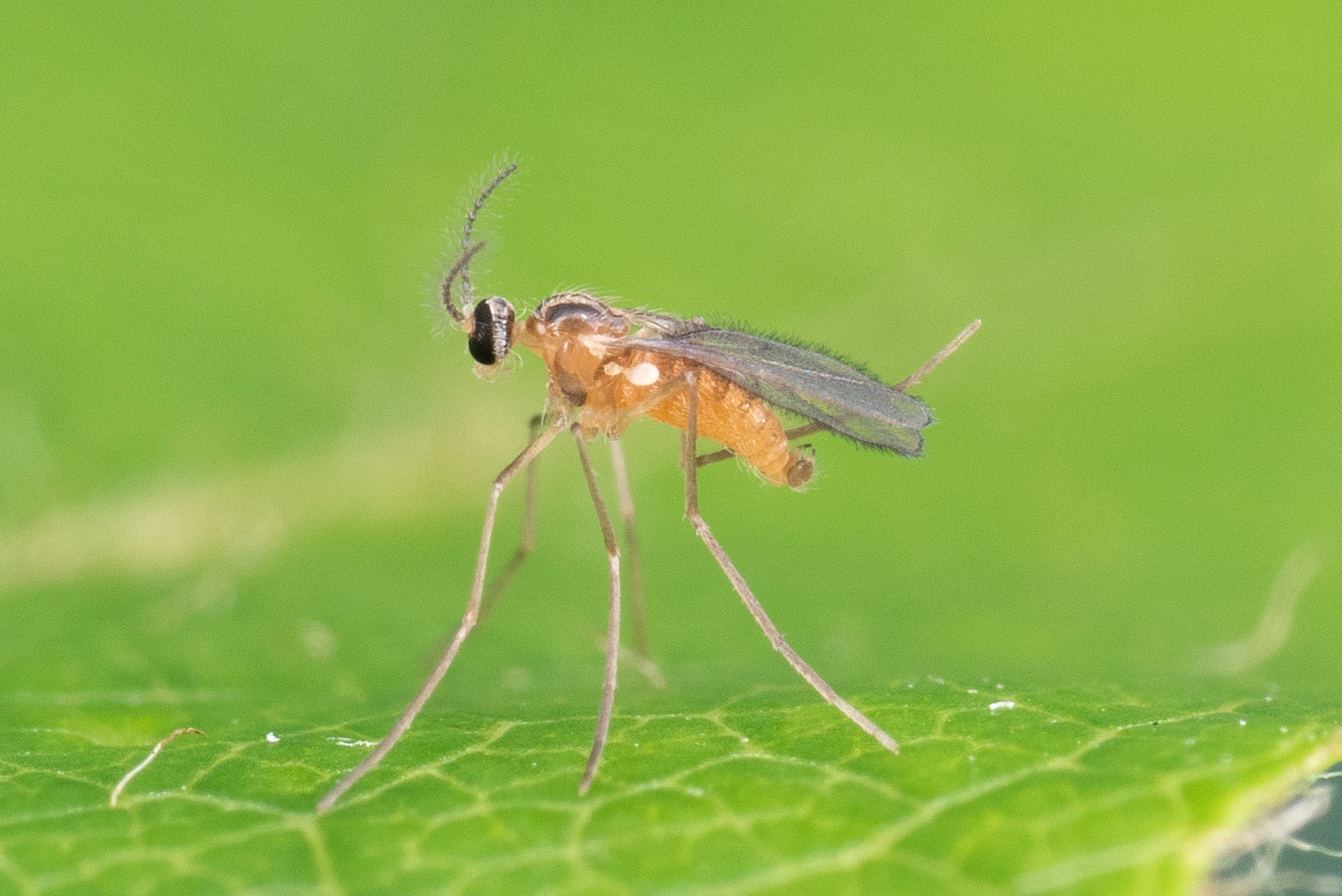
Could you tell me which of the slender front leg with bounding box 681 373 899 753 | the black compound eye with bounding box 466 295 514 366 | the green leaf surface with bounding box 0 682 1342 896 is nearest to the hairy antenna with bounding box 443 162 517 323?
the black compound eye with bounding box 466 295 514 366

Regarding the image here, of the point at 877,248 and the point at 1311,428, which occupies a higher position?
the point at 877,248

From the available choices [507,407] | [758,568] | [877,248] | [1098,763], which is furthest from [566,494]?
[1098,763]

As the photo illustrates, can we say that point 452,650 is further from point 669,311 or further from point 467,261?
point 669,311

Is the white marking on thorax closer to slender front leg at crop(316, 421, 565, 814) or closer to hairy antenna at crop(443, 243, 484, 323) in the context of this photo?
slender front leg at crop(316, 421, 565, 814)

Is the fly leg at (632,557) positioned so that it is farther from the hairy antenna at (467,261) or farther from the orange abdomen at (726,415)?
the hairy antenna at (467,261)

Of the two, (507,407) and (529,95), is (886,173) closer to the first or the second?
(529,95)
